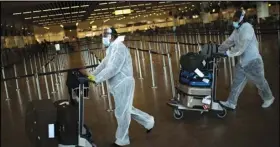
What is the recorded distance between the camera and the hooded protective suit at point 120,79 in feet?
15.0

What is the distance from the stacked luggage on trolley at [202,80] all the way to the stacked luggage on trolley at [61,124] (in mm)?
1645

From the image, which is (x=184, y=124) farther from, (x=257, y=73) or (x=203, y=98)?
(x=257, y=73)

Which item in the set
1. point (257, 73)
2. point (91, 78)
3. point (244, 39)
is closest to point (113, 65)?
point (91, 78)

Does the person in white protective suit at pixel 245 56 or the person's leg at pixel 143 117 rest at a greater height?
the person in white protective suit at pixel 245 56

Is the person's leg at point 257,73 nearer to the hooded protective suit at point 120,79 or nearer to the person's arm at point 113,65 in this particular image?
the hooded protective suit at point 120,79

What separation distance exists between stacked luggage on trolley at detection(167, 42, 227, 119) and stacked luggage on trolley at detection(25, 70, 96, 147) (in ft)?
5.40

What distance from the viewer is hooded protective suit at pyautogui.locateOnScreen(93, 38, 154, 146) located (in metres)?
4.58

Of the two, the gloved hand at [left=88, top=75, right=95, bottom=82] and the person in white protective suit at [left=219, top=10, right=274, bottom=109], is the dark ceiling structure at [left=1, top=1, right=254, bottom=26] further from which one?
the gloved hand at [left=88, top=75, right=95, bottom=82]

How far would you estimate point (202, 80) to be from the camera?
554 centimetres

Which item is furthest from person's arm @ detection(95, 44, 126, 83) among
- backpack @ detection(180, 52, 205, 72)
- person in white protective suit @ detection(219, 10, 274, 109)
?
person in white protective suit @ detection(219, 10, 274, 109)

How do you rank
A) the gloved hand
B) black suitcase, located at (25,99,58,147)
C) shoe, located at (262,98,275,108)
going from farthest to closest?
shoe, located at (262,98,275,108) → black suitcase, located at (25,99,58,147) → the gloved hand

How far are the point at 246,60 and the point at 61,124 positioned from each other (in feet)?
9.57

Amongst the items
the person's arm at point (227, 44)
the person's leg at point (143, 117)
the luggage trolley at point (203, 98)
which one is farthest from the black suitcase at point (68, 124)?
the person's arm at point (227, 44)

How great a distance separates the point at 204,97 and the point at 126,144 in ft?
4.53
